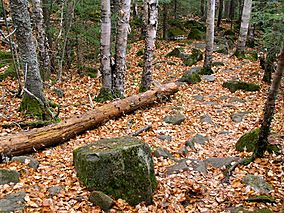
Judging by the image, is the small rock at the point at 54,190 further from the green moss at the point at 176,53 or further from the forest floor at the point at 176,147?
the green moss at the point at 176,53

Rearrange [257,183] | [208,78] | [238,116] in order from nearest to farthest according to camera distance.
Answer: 1. [257,183]
2. [238,116]
3. [208,78]

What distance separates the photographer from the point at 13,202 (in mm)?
4430

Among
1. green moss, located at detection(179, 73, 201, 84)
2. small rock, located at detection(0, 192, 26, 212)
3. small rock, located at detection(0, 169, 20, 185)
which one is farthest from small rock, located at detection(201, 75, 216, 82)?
small rock, located at detection(0, 192, 26, 212)

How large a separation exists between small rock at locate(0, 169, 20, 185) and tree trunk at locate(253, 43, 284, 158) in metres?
4.62

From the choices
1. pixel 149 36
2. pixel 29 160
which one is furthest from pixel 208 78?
pixel 29 160

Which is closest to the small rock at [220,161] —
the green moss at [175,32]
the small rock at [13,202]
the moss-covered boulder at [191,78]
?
the small rock at [13,202]

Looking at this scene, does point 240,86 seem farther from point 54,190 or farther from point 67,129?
point 54,190

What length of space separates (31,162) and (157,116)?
165 inches

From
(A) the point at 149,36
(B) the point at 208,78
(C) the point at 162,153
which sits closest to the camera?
(C) the point at 162,153

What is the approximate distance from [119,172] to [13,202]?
1.69m

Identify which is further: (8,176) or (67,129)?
(67,129)

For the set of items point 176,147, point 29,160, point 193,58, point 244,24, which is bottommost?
point 176,147

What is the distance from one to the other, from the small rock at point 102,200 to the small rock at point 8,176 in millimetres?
1470

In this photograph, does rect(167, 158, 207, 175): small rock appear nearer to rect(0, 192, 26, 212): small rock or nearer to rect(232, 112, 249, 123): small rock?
rect(0, 192, 26, 212): small rock
